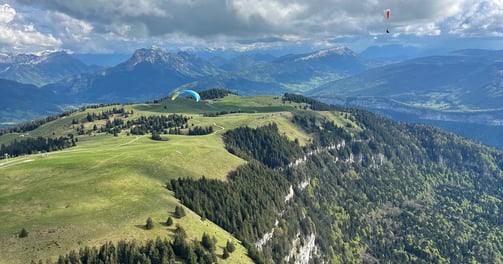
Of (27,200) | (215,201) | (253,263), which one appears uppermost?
(27,200)

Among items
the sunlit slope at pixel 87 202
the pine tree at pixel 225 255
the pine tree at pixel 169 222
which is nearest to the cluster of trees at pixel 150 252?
the pine tree at pixel 225 255

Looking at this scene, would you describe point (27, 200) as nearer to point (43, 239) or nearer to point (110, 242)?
point (43, 239)

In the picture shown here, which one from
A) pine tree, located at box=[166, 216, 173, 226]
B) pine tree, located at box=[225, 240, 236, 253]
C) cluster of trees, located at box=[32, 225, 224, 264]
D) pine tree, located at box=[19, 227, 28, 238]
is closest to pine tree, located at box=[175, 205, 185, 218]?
pine tree, located at box=[166, 216, 173, 226]

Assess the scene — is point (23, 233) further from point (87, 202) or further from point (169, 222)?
point (169, 222)

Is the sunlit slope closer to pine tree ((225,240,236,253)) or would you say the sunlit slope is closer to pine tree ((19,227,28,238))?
pine tree ((19,227,28,238))

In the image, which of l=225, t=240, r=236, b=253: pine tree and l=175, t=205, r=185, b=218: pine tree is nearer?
l=225, t=240, r=236, b=253: pine tree

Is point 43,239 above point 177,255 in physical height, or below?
above

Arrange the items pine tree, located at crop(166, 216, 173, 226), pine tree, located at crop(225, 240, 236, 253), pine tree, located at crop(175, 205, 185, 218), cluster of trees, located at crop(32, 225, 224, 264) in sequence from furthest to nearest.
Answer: pine tree, located at crop(175, 205, 185, 218)
pine tree, located at crop(225, 240, 236, 253)
pine tree, located at crop(166, 216, 173, 226)
cluster of trees, located at crop(32, 225, 224, 264)

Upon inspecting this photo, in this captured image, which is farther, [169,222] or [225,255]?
[169,222]

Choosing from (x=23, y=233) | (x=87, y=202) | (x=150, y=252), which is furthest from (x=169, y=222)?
(x=23, y=233)

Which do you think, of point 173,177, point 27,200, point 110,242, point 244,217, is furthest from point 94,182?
point 244,217

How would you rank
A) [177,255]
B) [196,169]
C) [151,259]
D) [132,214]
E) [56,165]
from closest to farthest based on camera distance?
[151,259]
[177,255]
[132,214]
[56,165]
[196,169]
